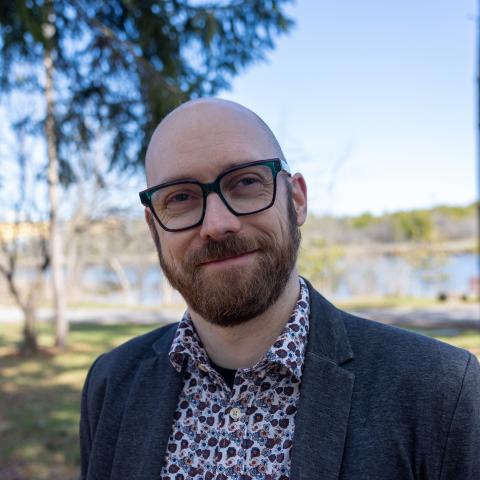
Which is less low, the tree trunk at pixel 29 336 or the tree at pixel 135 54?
the tree at pixel 135 54

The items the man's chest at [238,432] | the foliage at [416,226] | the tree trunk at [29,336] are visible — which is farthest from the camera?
the foliage at [416,226]

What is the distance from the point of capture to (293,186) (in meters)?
1.66

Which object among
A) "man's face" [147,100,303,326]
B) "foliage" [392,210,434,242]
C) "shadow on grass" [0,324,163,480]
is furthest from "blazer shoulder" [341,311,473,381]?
"foliage" [392,210,434,242]

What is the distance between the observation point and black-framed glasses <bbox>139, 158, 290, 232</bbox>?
146 centimetres

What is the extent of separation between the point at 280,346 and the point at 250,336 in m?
0.12

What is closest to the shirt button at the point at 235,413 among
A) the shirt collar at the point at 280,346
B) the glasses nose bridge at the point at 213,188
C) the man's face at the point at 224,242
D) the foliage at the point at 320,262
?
the shirt collar at the point at 280,346

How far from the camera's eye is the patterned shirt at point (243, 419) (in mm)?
1344

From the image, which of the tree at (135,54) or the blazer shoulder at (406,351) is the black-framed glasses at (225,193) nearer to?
the blazer shoulder at (406,351)

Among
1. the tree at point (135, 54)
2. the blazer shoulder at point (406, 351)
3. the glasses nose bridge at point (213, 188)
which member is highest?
the tree at point (135, 54)

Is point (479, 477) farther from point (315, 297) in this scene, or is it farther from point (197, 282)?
point (197, 282)

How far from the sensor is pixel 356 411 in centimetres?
133

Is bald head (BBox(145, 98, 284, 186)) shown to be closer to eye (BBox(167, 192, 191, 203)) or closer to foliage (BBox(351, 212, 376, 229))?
eye (BBox(167, 192, 191, 203))

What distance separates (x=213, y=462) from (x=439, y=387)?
63cm

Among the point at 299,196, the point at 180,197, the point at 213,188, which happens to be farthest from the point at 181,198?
the point at 299,196
